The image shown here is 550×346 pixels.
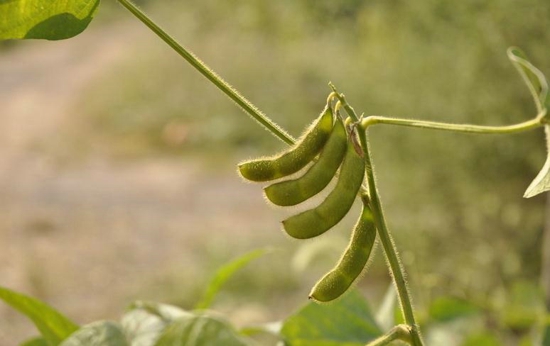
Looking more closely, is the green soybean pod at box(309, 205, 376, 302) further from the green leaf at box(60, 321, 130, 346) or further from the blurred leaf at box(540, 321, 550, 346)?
the blurred leaf at box(540, 321, 550, 346)

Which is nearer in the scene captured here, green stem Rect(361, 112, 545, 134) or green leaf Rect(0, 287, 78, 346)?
green stem Rect(361, 112, 545, 134)

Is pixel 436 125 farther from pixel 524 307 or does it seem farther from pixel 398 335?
pixel 524 307

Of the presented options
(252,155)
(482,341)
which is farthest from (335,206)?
(252,155)

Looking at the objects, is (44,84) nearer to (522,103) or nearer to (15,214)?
(15,214)

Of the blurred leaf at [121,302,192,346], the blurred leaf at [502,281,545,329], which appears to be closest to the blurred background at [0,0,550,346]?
the blurred leaf at [502,281,545,329]

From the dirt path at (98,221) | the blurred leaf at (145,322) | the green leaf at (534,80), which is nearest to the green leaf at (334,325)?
the blurred leaf at (145,322)

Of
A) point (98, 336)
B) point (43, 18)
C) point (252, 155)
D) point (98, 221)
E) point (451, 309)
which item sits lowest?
point (98, 336)
